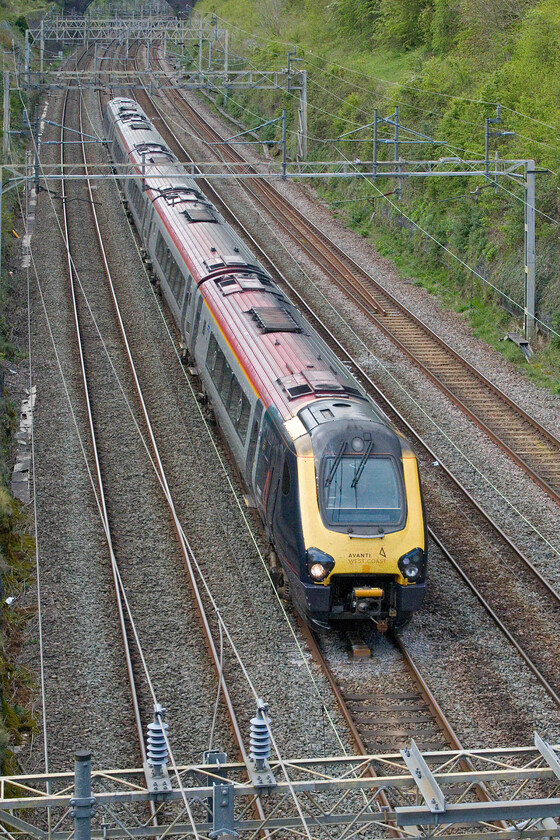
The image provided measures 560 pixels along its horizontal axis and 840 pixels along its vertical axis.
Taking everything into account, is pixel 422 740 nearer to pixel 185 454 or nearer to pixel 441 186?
pixel 185 454

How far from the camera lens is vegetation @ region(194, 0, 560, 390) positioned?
27.2m

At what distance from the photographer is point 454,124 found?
32625 millimetres

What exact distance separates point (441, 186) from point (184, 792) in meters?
27.3

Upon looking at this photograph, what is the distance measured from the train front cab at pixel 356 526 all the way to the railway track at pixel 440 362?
548 centimetres

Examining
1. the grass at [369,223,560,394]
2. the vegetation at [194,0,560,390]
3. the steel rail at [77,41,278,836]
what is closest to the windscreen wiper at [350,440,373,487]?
the steel rail at [77,41,278,836]

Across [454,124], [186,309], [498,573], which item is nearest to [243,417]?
[498,573]

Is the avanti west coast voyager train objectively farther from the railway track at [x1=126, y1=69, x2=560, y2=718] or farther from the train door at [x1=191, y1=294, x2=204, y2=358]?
the railway track at [x1=126, y1=69, x2=560, y2=718]

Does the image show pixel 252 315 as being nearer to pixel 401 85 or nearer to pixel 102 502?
pixel 102 502

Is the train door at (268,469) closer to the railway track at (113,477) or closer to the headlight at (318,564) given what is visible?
the railway track at (113,477)

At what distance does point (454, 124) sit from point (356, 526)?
22.0 meters

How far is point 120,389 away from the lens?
23.0m

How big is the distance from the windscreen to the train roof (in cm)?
111

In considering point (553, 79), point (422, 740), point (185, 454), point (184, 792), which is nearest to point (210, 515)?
point (185, 454)

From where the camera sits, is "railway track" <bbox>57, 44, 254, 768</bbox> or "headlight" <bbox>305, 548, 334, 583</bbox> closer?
"railway track" <bbox>57, 44, 254, 768</bbox>
